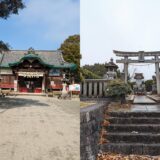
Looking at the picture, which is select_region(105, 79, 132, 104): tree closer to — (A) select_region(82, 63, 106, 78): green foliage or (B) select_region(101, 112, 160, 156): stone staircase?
(A) select_region(82, 63, 106, 78): green foliage

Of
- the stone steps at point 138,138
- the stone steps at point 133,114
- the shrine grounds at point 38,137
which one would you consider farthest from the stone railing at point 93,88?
the stone steps at point 138,138

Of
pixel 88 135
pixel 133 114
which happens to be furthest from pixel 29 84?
pixel 88 135

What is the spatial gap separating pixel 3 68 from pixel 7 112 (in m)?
11.7

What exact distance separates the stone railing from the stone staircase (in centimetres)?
210

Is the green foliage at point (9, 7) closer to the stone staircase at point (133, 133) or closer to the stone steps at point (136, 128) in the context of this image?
the stone staircase at point (133, 133)

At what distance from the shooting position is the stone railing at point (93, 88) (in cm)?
773

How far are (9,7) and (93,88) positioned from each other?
3.44 meters

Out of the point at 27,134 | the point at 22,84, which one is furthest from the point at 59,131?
the point at 22,84

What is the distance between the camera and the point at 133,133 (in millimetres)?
4852

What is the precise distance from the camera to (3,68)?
755 inches

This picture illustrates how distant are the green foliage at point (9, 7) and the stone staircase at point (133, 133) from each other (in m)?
5.01

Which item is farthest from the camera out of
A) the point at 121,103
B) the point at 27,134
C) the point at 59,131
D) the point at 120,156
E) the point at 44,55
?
the point at 44,55

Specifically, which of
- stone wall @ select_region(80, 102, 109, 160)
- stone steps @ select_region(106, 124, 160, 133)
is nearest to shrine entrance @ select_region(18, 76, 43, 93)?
stone steps @ select_region(106, 124, 160, 133)

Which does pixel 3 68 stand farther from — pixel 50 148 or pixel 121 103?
pixel 50 148
